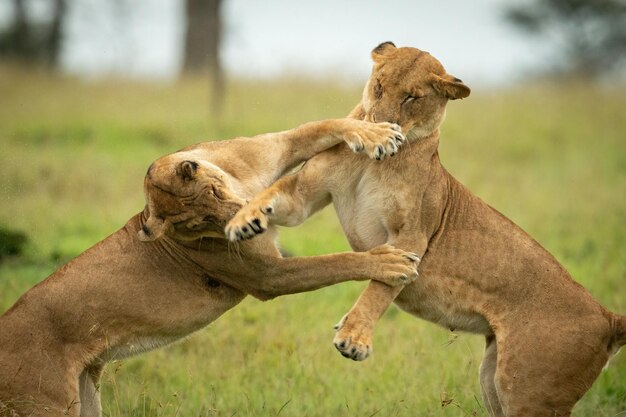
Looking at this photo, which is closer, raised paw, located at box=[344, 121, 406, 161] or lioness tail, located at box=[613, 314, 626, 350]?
raised paw, located at box=[344, 121, 406, 161]

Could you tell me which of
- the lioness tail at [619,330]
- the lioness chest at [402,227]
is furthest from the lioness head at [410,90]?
the lioness tail at [619,330]

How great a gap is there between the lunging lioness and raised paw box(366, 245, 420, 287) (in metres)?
0.07

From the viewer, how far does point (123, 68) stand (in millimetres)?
17328

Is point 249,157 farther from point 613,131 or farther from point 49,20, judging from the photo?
point 49,20

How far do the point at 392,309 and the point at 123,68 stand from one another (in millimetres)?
10587

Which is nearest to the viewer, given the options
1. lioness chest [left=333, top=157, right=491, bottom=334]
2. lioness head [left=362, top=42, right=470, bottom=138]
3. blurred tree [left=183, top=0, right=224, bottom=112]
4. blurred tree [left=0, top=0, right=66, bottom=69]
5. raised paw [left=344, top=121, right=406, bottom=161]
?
raised paw [left=344, top=121, right=406, bottom=161]

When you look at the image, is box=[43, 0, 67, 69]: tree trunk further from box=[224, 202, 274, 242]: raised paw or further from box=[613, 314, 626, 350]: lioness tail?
box=[613, 314, 626, 350]: lioness tail

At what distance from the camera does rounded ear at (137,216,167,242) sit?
4.75 m

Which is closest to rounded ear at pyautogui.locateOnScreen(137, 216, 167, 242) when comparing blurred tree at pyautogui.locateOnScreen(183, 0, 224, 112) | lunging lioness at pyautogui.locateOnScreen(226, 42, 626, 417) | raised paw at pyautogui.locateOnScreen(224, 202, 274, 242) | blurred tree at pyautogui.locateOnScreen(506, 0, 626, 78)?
raised paw at pyautogui.locateOnScreen(224, 202, 274, 242)

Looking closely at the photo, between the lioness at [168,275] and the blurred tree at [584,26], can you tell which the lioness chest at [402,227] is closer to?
the lioness at [168,275]

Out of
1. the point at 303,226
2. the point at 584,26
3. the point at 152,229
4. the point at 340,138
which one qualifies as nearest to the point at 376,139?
the point at 340,138

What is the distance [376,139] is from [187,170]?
3.00 ft

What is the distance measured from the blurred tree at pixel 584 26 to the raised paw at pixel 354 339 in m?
23.3

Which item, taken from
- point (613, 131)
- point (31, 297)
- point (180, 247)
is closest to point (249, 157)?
point (180, 247)
